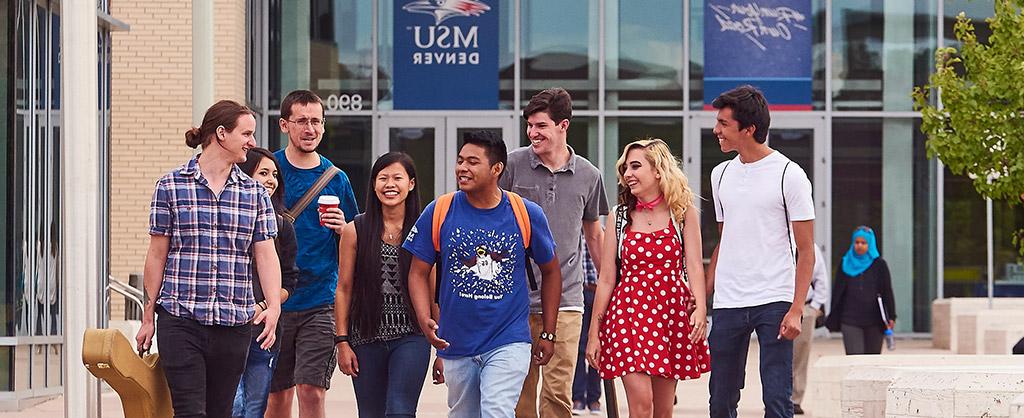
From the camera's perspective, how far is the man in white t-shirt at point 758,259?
787 cm

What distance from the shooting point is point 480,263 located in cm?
733

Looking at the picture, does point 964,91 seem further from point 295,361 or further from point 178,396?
point 178,396

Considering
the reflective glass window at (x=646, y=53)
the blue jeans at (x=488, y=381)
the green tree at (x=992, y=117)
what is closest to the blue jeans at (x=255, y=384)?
the blue jeans at (x=488, y=381)

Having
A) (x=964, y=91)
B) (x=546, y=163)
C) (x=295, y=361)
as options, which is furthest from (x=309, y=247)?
(x=964, y=91)

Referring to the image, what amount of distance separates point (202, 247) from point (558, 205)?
2.19m

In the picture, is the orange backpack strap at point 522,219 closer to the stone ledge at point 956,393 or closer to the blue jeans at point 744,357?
the blue jeans at point 744,357

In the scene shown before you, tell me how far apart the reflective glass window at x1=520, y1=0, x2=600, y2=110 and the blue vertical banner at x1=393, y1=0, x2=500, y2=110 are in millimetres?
529

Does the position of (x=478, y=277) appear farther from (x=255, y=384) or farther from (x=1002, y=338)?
(x=1002, y=338)

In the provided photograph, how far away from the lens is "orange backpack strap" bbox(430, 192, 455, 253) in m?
7.41

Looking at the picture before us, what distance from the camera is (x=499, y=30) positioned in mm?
24062

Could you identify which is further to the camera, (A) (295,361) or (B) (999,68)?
(B) (999,68)

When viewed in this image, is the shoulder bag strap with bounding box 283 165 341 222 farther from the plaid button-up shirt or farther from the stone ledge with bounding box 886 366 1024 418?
the stone ledge with bounding box 886 366 1024 418

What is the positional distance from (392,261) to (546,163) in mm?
1251

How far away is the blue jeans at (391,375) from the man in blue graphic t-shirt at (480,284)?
6.2 inches
